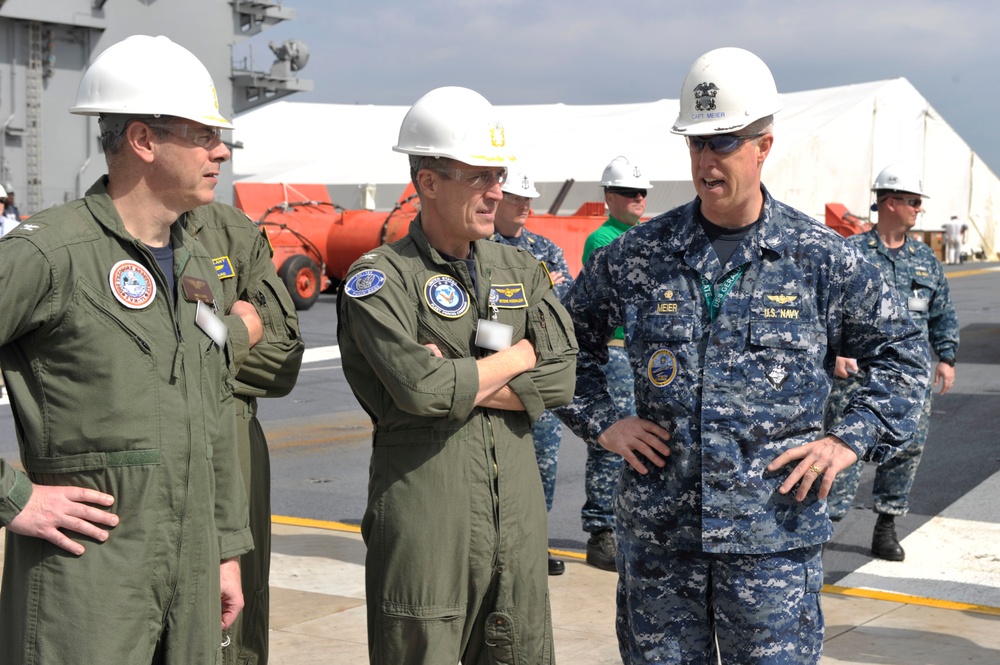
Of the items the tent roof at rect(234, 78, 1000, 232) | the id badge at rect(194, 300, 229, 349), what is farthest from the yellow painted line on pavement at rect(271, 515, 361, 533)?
the tent roof at rect(234, 78, 1000, 232)

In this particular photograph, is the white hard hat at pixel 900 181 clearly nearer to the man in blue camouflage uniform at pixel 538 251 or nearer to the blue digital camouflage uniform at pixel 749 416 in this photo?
the man in blue camouflage uniform at pixel 538 251

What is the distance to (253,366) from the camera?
3.82 meters

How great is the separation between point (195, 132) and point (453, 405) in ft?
3.06

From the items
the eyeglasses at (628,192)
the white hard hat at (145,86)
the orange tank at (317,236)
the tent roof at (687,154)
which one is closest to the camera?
the white hard hat at (145,86)

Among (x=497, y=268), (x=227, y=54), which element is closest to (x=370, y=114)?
(x=227, y=54)

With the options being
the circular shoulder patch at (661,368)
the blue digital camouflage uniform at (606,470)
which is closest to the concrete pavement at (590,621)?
the blue digital camouflage uniform at (606,470)

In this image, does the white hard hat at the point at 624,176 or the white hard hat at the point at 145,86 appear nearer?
the white hard hat at the point at 145,86

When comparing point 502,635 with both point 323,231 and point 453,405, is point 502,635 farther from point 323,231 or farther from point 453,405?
point 323,231

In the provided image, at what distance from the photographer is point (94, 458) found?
258 cm

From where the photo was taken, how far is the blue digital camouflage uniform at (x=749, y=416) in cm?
318

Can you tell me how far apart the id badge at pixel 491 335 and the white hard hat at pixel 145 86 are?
88 centimetres

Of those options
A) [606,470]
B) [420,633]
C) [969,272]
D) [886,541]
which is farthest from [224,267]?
[969,272]

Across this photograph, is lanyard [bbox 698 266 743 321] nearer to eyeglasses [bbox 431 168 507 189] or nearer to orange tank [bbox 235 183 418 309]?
eyeglasses [bbox 431 168 507 189]

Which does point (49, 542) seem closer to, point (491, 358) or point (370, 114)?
point (491, 358)
